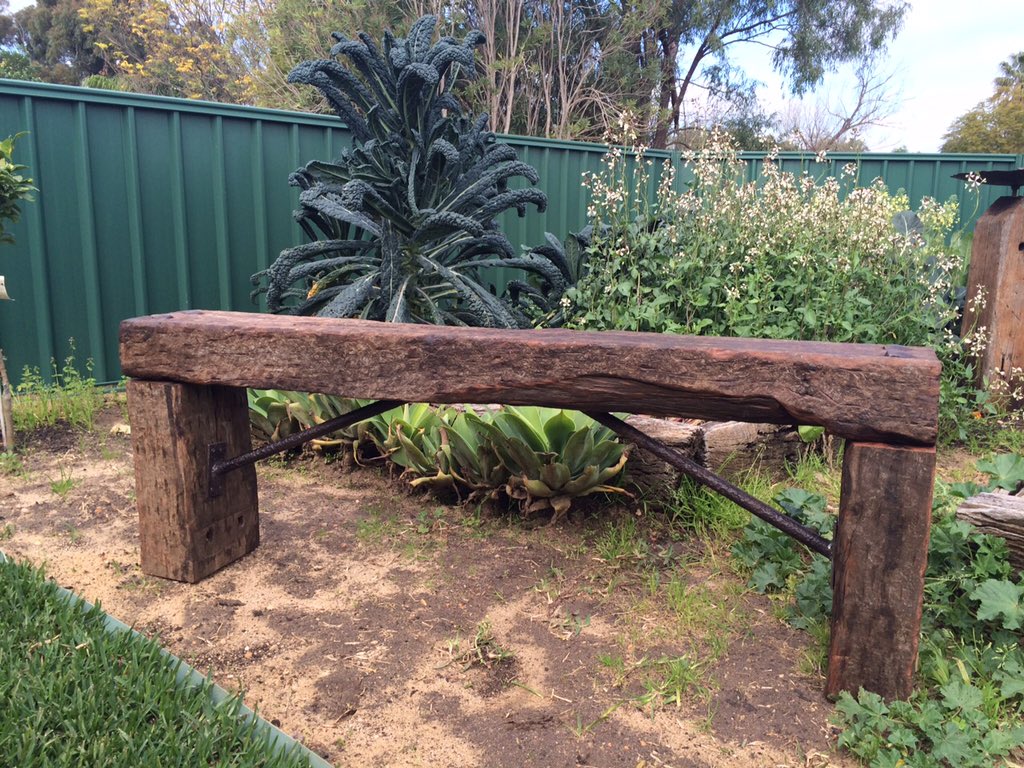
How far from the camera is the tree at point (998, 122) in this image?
20.2 m

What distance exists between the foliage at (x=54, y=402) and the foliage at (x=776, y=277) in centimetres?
252

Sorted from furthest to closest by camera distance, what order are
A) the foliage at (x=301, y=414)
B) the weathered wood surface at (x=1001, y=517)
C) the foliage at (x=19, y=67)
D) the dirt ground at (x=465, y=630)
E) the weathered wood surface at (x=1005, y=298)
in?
the foliage at (x=19, y=67), the weathered wood surface at (x=1005, y=298), the foliage at (x=301, y=414), the weathered wood surface at (x=1001, y=517), the dirt ground at (x=465, y=630)

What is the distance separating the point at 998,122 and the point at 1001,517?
23697 mm

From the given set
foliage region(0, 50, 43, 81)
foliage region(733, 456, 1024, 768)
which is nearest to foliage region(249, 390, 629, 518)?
foliage region(733, 456, 1024, 768)

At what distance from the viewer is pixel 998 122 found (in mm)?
20672

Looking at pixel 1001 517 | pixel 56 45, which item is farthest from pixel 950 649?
pixel 56 45

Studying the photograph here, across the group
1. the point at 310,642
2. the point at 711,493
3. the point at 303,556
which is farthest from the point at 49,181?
the point at 711,493

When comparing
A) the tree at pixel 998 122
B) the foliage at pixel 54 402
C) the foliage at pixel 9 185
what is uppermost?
the tree at pixel 998 122

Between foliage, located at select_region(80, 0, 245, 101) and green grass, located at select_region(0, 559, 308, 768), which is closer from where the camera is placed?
green grass, located at select_region(0, 559, 308, 768)

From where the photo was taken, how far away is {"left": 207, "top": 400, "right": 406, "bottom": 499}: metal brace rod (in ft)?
6.90

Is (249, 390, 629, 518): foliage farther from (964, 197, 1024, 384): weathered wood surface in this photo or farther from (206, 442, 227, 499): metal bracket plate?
(964, 197, 1024, 384): weathered wood surface

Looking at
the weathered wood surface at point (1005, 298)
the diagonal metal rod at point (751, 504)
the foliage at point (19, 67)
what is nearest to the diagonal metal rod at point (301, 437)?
the diagonal metal rod at point (751, 504)

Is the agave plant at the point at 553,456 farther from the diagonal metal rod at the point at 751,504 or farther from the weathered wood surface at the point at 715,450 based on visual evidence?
the diagonal metal rod at the point at 751,504

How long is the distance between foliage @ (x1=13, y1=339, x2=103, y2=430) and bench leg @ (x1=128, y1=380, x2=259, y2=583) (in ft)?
5.71
